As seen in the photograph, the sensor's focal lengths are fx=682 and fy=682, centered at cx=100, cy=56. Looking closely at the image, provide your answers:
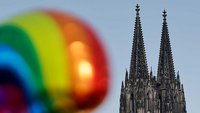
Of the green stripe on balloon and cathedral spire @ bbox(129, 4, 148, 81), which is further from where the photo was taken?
cathedral spire @ bbox(129, 4, 148, 81)

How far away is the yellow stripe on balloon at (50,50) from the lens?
366 cm

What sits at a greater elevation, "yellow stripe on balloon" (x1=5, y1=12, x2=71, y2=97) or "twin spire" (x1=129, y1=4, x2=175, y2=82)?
"twin spire" (x1=129, y1=4, x2=175, y2=82)

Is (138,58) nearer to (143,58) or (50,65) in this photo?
(143,58)

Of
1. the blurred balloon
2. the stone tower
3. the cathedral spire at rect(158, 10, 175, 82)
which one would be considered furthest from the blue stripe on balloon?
the cathedral spire at rect(158, 10, 175, 82)

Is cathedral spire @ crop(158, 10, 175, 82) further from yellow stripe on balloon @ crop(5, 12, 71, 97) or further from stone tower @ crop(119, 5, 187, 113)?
yellow stripe on balloon @ crop(5, 12, 71, 97)

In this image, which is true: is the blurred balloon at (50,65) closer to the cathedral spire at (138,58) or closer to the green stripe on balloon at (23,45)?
the green stripe on balloon at (23,45)

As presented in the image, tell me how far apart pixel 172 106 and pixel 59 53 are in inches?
2442

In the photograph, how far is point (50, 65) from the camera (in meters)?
3.69

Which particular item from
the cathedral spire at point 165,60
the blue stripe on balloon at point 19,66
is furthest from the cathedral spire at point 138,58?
the blue stripe on balloon at point 19,66

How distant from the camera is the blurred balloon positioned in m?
3.67

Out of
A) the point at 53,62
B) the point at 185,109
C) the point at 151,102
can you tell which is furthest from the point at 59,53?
the point at 185,109

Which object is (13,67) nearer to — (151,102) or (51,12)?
(51,12)

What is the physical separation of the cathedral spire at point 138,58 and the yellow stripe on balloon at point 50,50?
58.7 metres

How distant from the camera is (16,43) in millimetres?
3805
